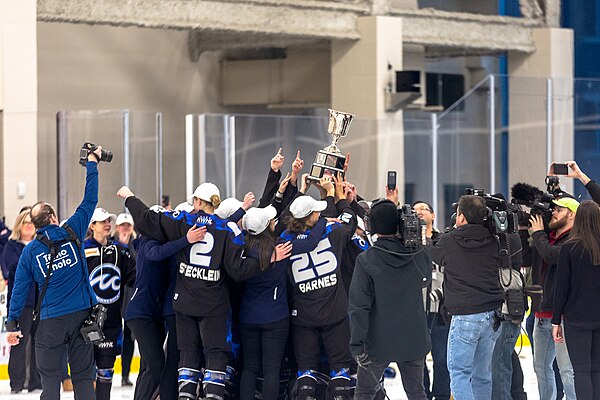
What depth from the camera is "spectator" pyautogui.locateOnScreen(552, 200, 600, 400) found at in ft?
23.3

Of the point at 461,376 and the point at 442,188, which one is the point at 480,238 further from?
the point at 442,188

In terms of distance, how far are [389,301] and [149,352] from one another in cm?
195

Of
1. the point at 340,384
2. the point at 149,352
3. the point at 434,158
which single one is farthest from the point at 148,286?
the point at 434,158

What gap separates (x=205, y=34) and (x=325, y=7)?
103 inches

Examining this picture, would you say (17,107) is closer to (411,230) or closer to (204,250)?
(204,250)

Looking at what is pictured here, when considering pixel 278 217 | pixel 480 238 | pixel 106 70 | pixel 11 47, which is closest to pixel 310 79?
pixel 106 70

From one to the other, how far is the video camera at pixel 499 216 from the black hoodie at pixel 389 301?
52cm

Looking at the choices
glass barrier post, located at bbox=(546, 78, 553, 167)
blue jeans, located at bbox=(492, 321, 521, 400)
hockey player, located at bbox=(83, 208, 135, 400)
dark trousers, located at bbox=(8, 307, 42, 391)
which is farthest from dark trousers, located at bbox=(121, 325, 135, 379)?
glass barrier post, located at bbox=(546, 78, 553, 167)

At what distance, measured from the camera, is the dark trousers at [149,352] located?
8.04 meters

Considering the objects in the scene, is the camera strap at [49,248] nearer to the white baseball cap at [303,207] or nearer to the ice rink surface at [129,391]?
the white baseball cap at [303,207]

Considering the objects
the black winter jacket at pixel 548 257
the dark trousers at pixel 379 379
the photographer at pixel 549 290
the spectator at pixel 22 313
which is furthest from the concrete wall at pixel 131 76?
the dark trousers at pixel 379 379

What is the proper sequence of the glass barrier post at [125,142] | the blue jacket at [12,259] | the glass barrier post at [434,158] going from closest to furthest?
the blue jacket at [12,259] < the glass barrier post at [125,142] < the glass barrier post at [434,158]

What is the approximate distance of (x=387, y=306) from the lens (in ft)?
22.3

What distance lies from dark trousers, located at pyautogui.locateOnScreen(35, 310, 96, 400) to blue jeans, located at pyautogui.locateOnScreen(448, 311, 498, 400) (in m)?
2.22
